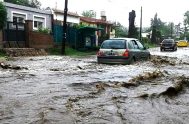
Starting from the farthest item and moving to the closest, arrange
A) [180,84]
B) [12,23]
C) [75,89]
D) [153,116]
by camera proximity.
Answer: [12,23] < [180,84] < [75,89] < [153,116]

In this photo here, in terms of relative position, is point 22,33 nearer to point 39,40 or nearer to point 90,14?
point 39,40

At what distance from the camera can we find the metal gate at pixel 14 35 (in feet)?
94.6

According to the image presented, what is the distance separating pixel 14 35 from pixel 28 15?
25.6 ft

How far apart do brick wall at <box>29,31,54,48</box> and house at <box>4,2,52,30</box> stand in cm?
337

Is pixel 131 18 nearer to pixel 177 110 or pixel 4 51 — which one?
pixel 4 51

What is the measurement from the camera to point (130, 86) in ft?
36.8

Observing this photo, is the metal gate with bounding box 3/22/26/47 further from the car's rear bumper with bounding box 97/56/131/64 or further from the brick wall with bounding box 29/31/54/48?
the car's rear bumper with bounding box 97/56/131/64

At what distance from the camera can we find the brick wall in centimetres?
3144

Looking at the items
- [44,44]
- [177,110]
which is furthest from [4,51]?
[177,110]

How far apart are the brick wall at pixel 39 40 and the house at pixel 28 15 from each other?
3.37 m

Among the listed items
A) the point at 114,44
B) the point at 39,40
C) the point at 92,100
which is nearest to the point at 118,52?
the point at 114,44

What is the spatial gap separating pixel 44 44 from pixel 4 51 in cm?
654

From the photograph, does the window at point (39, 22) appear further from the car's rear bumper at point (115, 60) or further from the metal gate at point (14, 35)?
the car's rear bumper at point (115, 60)

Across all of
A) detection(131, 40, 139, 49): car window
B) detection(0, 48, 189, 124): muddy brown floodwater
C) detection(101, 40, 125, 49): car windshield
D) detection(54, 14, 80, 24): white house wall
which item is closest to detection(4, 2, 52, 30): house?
detection(54, 14, 80, 24): white house wall
